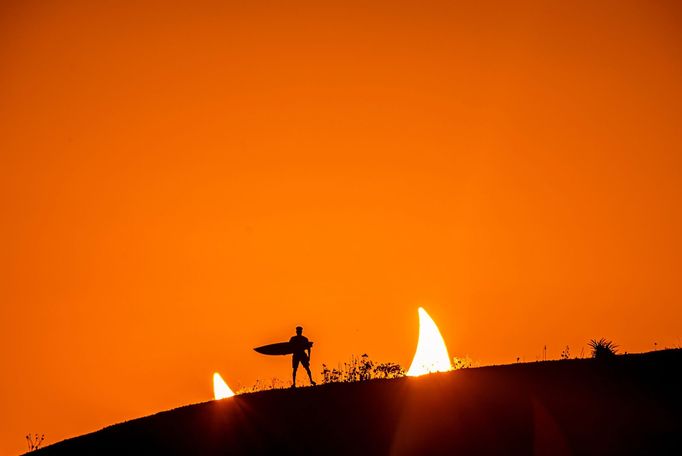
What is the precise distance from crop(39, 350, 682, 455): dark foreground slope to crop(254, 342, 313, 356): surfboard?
3241mm

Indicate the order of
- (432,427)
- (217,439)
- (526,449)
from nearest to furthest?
(526,449)
(432,427)
(217,439)

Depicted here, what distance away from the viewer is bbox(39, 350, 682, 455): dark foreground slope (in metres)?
23.4

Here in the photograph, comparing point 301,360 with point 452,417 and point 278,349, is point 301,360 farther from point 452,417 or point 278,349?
point 452,417

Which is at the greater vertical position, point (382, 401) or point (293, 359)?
point (293, 359)

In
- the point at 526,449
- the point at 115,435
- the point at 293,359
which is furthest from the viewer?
the point at 293,359

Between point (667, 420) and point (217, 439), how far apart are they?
11.3 meters

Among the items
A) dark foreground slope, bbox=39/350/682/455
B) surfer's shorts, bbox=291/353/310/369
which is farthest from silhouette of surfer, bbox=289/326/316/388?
dark foreground slope, bbox=39/350/682/455

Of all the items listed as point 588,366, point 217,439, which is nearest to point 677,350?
point 588,366

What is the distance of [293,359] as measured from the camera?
32.5 meters

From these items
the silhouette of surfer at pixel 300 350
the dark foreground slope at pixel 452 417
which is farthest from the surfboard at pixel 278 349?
the dark foreground slope at pixel 452 417

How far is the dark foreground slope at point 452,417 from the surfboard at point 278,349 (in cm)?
324

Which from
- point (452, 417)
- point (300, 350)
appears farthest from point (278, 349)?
point (452, 417)

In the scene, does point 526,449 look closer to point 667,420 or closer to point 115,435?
point 667,420

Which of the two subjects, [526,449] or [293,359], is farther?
[293,359]
